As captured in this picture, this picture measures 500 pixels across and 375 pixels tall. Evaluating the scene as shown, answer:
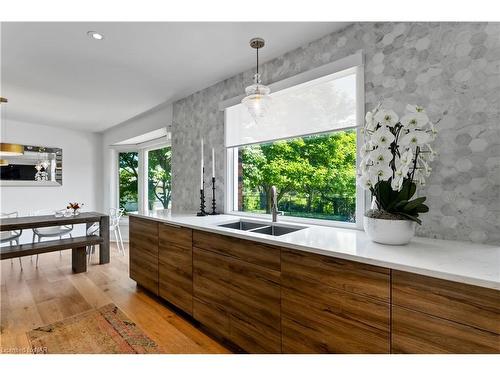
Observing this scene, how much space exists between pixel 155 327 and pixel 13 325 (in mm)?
1224

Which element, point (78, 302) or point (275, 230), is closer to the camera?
point (275, 230)

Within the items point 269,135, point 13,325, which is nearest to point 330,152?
point 269,135

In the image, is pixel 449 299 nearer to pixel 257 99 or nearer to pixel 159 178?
pixel 257 99

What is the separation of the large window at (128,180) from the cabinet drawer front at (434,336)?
526 centimetres

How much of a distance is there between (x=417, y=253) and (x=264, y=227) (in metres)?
1.20

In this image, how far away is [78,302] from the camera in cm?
258

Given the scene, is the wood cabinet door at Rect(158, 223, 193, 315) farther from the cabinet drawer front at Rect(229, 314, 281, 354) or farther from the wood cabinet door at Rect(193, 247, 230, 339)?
the cabinet drawer front at Rect(229, 314, 281, 354)

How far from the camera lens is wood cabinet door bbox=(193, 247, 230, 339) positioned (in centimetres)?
181

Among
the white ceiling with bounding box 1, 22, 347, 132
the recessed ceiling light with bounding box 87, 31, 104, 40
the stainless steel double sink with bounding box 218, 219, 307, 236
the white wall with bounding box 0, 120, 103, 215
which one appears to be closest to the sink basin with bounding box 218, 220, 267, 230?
the stainless steel double sink with bounding box 218, 219, 307, 236

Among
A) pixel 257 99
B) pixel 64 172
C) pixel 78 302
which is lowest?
pixel 78 302

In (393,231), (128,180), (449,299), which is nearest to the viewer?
(449,299)

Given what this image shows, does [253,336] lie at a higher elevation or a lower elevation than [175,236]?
lower

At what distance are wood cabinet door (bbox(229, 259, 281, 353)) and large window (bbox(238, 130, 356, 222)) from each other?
2.87 ft

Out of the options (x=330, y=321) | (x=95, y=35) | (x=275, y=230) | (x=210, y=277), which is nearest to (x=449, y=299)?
(x=330, y=321)
